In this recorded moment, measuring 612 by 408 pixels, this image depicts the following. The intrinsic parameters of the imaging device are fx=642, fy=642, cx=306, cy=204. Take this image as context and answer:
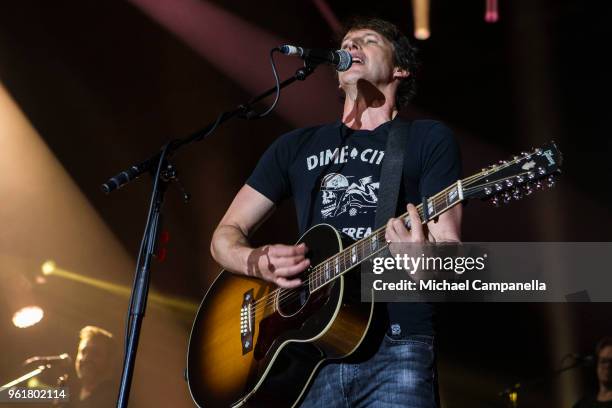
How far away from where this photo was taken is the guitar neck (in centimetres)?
239

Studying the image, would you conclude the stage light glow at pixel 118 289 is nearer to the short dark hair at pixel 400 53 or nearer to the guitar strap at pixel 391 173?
the short dark hair at pixel 400 53

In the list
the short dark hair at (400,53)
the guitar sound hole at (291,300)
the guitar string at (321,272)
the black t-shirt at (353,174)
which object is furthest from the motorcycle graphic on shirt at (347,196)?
the short dark hair at (400,53)

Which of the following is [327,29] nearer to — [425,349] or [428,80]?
[428,80]

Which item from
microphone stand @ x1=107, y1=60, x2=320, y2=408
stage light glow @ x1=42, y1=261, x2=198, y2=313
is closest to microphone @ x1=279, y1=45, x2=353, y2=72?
microphone stand @ x1=107, y1=60, x2=320, y2=408

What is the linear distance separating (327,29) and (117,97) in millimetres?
2290

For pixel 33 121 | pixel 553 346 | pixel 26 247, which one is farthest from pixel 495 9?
pixel 26 247

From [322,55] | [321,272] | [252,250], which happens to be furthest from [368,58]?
[321,272]

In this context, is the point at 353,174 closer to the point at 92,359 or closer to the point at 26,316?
the point at 92,359

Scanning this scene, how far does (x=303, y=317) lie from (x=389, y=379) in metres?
0.43

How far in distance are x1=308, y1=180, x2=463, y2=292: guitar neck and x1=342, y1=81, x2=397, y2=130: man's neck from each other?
85 centimetres

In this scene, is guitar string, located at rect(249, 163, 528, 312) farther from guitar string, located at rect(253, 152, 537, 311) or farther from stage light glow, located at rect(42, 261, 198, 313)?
stage light glow, located at rect(42, 261, 198, 313)

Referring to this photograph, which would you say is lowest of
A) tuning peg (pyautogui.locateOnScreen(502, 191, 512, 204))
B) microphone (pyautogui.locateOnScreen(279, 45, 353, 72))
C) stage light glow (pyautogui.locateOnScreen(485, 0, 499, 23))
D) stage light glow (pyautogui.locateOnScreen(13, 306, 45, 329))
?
tuning peg (pyautogui.locateOnScreen(502, 191, 512, 204))

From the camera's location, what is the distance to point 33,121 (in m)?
6.50

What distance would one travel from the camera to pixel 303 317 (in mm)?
2551
